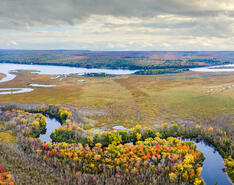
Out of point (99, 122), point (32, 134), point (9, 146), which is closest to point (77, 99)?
point (99, 122)

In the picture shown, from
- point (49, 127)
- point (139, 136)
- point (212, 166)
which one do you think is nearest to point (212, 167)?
point (212, 166)

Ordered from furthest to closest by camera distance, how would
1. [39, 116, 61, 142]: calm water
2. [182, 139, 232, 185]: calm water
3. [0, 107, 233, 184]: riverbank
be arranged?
[39, 116, 61, 142]: calm water, [0, 107, 233, 184]: riverbank, [182, 139, 232, 185]: calm water

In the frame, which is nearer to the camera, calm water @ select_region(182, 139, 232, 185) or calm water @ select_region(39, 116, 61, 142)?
calm water @ select_region(182, 139, 232, 185)

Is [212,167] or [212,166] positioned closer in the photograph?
[212,167]

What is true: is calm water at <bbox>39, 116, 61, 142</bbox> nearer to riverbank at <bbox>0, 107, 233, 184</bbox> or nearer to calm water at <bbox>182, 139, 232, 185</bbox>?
riverbank at <bbox>0, 107, 233, 184</bbox>

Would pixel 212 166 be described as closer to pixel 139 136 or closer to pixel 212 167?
pixel 212 167

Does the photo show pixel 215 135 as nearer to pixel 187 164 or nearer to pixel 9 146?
pixel 187 164

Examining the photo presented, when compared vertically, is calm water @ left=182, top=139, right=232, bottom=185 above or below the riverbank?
below

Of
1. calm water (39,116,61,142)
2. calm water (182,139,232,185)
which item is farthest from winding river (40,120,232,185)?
calm water (39,116,61,142)
